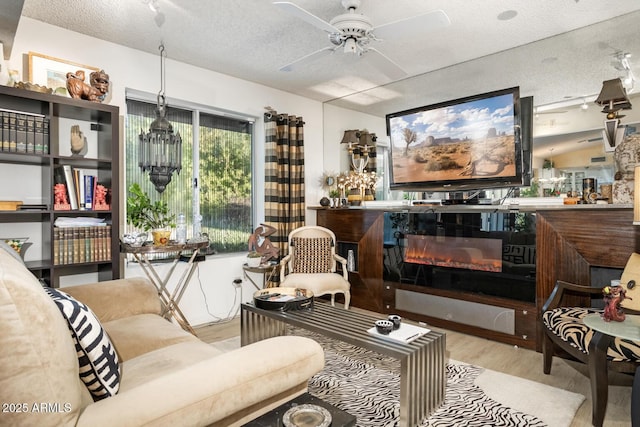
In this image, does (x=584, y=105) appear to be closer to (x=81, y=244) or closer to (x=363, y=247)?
(x=363, y=247)

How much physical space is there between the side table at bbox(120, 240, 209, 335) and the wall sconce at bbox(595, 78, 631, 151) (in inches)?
133

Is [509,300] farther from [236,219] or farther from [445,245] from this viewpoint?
[236,219]

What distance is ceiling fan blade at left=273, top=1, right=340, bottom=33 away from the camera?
6.64 ft

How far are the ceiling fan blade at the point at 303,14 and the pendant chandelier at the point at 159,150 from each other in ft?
5.33

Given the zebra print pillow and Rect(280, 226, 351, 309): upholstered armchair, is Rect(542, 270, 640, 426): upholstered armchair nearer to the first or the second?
Rect(280, 226, 351, 309): upholstered armchair

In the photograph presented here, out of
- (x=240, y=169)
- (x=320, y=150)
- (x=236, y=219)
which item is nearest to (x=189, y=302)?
(x=236, y=219)

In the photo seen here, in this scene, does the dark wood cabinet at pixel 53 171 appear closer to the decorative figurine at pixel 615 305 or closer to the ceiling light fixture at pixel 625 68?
the decorative figurine at pixel 615 305

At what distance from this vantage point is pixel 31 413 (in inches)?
35.1

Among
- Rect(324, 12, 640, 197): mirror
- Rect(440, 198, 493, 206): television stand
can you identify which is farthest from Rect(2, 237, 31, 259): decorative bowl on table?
Rect(324, 12, 640, 197): mirror

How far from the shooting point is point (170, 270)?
3424 millimetres

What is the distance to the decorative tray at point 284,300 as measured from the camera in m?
2.50

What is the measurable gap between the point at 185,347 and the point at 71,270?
1771 mm

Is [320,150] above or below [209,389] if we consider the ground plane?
above

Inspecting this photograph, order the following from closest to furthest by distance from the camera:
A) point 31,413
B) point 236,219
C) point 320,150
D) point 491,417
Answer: point 31,413 < point 491,417 < point 236,219 < point 320,150
